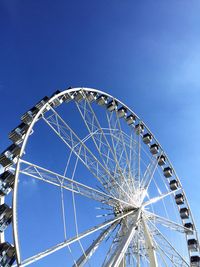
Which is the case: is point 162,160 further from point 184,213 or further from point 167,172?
point 184,213

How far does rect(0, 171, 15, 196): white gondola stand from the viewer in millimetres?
15189

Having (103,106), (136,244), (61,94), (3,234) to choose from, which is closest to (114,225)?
(136,244)

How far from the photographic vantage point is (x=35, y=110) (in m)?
18.5

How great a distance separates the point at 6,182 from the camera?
50.2ft

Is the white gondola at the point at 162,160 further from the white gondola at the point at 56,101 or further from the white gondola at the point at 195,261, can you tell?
the white gondola at the point at 56,101

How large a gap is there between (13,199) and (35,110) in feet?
22.2

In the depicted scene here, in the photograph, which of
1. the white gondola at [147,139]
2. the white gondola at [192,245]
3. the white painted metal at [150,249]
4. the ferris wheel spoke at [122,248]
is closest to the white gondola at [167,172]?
the white gondola at [147,139]

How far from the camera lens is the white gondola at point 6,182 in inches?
598

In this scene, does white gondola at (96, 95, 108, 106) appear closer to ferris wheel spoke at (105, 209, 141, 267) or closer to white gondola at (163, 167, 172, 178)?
white gondola at (163, 167, 172, 178)

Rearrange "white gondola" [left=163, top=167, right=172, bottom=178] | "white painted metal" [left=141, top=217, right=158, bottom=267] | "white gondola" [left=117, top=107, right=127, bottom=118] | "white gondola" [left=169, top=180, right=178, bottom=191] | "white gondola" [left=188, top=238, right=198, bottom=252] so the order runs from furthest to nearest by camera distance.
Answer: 1. "white gondola" [left=163, top=167, right=172, bottom=178]
2. "white gondola" [left=169, top=180, right=178, bottom=191]
3. "white gondola" [left=117, top=107, right=127, bottom=118]
4. "white gondola" [left=188, top=238, right=198, bottom=252]
5. "white painted metal" [left=141, top=217, right=158, bottom=267]

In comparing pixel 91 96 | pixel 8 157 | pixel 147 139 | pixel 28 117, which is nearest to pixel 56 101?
pixel 28 117

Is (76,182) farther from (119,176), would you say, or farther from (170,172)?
(170,172)

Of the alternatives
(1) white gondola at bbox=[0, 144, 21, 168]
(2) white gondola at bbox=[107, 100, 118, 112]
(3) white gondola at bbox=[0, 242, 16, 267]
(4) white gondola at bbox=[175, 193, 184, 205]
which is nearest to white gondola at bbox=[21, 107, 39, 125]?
(1) white gondola at bbox=[0, 144, 21, 168]

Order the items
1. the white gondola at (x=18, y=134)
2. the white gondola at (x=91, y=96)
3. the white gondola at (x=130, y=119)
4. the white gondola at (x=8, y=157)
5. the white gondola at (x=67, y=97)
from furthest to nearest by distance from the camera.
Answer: the white gondola at (x=130, y=119) → the white gondola at (x=91, y=96) → the white gondola at (x=67, y=97) → the white gondola at (x=18, y=134) → the white gondola at (x=8, y=157)
